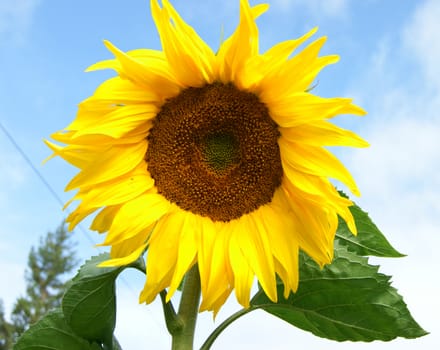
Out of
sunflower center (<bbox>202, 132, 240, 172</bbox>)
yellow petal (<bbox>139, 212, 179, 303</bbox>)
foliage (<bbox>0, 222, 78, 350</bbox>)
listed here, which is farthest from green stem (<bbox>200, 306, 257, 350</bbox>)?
foliage (<bbox>0, 222, 78, 350</bbox>)

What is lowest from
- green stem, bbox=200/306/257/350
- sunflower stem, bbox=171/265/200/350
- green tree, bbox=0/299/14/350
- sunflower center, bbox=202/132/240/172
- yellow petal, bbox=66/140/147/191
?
green tree, bbox=0/299/14/350

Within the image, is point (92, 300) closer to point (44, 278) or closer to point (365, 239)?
point (365, 239)

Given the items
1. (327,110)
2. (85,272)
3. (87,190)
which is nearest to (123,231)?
(87,190)

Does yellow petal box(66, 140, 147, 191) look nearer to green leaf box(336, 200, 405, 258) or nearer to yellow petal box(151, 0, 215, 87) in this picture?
yellow petal box(151, 0, 215, 87)

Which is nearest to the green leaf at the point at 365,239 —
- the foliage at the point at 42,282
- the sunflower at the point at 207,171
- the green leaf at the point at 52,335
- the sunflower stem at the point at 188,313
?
the sunflower at the point at 207,171

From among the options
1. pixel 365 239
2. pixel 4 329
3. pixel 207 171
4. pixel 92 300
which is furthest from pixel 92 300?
pixel 4 329

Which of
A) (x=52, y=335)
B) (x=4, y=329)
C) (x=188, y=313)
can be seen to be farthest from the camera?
(x=4, y=329)

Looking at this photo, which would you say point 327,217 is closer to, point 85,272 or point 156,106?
point 156,106
